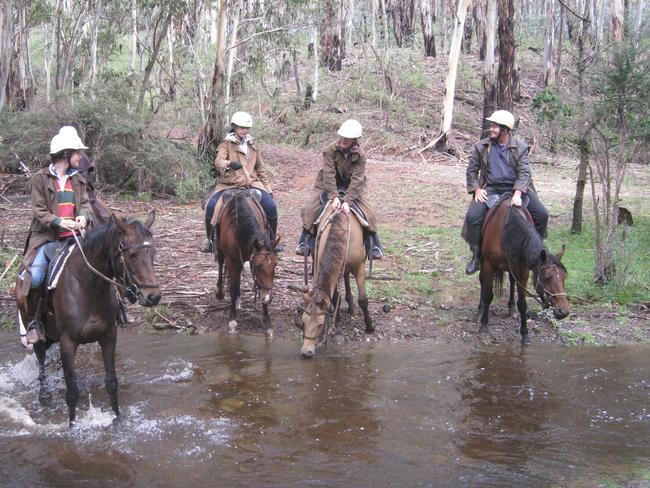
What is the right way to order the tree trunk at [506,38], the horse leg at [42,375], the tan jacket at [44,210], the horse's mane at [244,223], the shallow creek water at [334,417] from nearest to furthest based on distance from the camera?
the shallow creek water at [334,417] < the tan jacket at [44,210] < the horse leg at [42,375] < the horse's mane at [244,223] < the tree trunk at [506,38]

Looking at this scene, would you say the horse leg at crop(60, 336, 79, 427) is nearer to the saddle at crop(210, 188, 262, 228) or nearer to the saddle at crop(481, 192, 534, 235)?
the saddle at crop(210, 188, 262, 228)

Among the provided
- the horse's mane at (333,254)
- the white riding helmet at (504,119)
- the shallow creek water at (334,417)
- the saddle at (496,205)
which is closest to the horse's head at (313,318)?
the horse's mane at (333,254)

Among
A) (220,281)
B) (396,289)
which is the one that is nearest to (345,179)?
(396,289)

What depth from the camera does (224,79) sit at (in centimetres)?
1906

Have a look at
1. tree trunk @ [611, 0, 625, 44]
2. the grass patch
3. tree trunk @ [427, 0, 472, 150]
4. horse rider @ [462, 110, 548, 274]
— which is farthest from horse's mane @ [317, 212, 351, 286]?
tree trunk @ [427, 0, 472, 150]

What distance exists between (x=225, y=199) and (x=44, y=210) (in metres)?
3.62

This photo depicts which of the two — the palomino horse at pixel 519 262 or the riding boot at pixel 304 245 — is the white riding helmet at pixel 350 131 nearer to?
the riding boot at pixel 304 245

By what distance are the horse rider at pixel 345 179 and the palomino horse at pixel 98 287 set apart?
3.60m

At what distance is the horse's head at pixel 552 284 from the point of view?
7.57 meters

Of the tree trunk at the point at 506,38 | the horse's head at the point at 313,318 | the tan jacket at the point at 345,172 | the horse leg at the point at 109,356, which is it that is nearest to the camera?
the horse leg at the point at 109,356

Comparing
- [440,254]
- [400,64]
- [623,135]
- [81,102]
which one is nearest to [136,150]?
[81,102]

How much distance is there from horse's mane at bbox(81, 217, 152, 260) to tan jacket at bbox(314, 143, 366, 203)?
369cm

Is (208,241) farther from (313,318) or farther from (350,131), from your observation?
(313,318)

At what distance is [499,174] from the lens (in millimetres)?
9055
